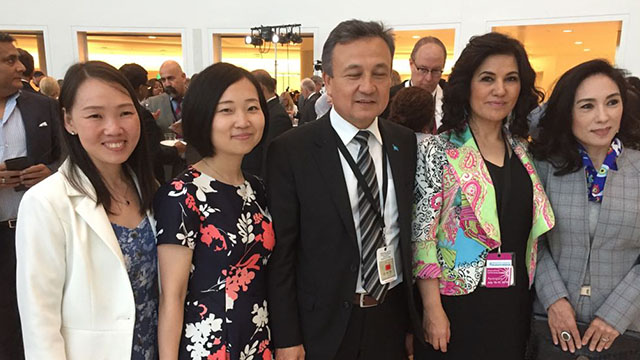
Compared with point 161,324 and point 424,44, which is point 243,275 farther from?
point 424,44

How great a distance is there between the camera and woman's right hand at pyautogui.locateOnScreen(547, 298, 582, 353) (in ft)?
5.51

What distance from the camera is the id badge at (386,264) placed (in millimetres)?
1549

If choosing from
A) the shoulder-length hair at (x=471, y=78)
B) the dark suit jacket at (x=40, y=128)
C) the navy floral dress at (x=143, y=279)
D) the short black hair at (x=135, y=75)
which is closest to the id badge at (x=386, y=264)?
the shoulder-length hair at (x=471, y=78)

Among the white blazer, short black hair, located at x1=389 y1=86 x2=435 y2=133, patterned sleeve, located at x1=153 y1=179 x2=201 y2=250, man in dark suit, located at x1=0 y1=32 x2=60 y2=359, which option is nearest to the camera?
the white blazer

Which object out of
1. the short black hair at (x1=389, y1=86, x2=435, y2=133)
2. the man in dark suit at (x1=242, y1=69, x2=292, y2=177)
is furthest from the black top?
the man in dark suit at (x1=242, y1=69, x2=292, y2=177)

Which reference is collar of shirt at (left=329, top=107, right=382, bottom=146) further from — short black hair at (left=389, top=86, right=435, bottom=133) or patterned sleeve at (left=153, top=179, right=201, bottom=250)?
short black hair at (left=389, top=86, right=435, bottom=133)

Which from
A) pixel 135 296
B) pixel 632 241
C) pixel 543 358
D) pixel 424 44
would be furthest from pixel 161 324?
pixel 424 44

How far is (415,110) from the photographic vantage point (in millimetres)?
2729

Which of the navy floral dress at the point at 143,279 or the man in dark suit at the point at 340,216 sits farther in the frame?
the man in dark suit at the point at 340,216

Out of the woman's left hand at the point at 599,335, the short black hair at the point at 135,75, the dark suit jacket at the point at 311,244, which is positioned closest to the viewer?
the dark suit jacket at the point at 311,244

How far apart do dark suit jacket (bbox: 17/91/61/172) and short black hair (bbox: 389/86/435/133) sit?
2.06 m

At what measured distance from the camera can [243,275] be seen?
1452 mm

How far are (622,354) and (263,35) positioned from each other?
30.9ft

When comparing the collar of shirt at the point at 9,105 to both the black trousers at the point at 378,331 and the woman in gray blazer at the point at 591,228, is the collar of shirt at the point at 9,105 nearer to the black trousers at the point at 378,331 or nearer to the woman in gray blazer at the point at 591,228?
the black trousers at the point at 378,331
